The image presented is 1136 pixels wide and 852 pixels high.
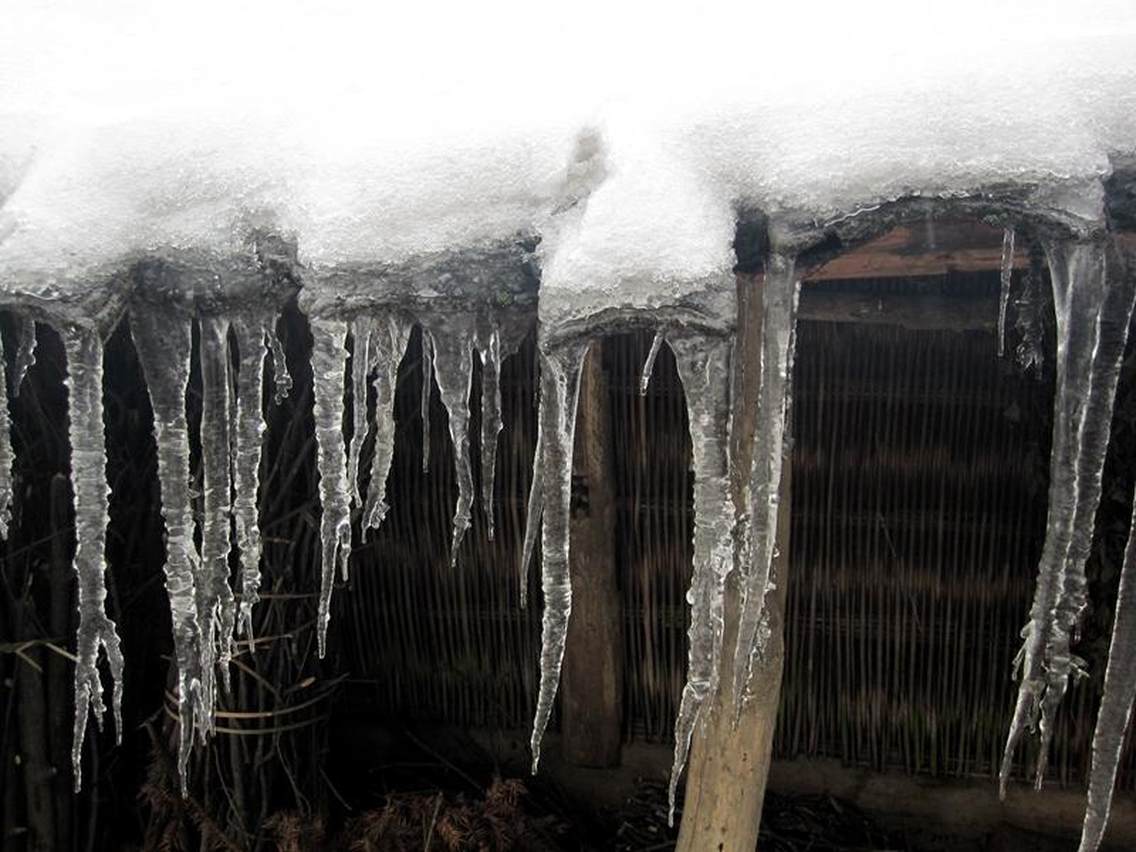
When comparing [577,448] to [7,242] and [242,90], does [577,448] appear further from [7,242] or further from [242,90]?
[7,242]

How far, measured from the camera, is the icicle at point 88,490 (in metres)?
1.87

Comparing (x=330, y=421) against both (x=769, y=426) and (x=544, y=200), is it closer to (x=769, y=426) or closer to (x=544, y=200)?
(x=544, y=200)

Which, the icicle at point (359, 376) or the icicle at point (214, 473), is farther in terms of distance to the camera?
the icicle at point (359, 376)

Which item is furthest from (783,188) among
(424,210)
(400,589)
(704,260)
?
(400,589)

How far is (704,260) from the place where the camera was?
1.55 m

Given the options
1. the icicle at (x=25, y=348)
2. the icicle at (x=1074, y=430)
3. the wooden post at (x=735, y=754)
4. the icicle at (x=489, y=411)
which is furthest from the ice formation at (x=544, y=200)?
the wooden post at (x=735, y=754)

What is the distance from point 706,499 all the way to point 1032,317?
1520 mm

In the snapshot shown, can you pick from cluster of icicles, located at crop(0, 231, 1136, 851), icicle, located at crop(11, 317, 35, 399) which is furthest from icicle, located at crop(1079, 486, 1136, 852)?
icicle, located at crop(11, 317, 35, 399)

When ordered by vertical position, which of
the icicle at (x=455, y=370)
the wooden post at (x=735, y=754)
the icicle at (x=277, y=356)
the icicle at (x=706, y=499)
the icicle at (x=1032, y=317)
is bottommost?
the wooden post at (x=735, y=754)

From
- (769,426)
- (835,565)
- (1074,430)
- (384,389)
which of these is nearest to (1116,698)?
(1074,430)

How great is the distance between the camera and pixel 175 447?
2074mm

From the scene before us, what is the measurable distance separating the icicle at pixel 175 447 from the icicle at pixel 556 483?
713 mm

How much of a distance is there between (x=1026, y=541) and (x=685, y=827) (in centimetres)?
164

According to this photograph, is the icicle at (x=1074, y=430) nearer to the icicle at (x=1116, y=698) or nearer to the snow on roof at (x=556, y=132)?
the icicle at (x=1116, y=698)
